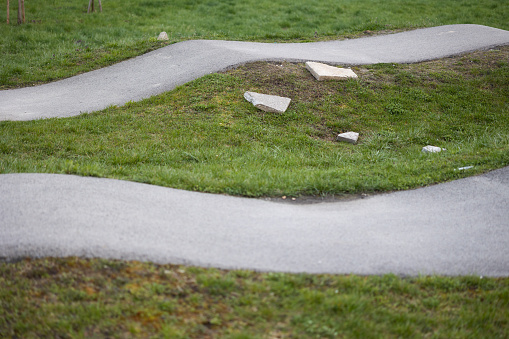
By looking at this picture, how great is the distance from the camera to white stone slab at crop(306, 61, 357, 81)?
8266 millimetres

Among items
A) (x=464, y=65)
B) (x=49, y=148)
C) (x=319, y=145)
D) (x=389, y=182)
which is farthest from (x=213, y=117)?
(x=464, y=65)

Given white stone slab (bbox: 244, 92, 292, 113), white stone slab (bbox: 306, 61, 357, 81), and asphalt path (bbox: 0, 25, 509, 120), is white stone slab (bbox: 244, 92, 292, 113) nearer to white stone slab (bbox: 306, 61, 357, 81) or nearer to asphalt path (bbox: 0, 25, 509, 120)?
white stone slab (bbox: 306, 61, 357, 81)

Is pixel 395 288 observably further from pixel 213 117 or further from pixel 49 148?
pixel 49 148

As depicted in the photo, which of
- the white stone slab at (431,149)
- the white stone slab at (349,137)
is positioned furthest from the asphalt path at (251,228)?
the white stone slab at (349,137)

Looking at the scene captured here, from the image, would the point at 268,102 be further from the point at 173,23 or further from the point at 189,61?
the point at 173,23

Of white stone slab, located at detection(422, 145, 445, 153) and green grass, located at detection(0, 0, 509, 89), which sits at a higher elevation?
green grass, located at detection(0, 0, 509, 89)

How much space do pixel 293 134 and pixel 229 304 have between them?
13.3 ft

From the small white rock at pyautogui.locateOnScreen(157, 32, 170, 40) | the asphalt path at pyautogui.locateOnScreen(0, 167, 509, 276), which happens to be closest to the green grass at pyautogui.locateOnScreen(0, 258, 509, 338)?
the asphalt path at pyautogui.locateOnScreen(0, 167, 509, 276)

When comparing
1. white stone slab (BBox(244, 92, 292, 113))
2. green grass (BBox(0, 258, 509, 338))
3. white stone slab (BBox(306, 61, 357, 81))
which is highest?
white stone slab (BBox(306, 61, 357, 81))

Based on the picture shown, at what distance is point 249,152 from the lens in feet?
20.0

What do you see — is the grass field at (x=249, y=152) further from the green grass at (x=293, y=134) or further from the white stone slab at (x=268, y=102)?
the white stone slab at (x=268, y=102)

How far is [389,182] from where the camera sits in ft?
17.2

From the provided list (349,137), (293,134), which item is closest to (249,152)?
(293,134)

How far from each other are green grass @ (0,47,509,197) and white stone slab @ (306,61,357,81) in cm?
15
